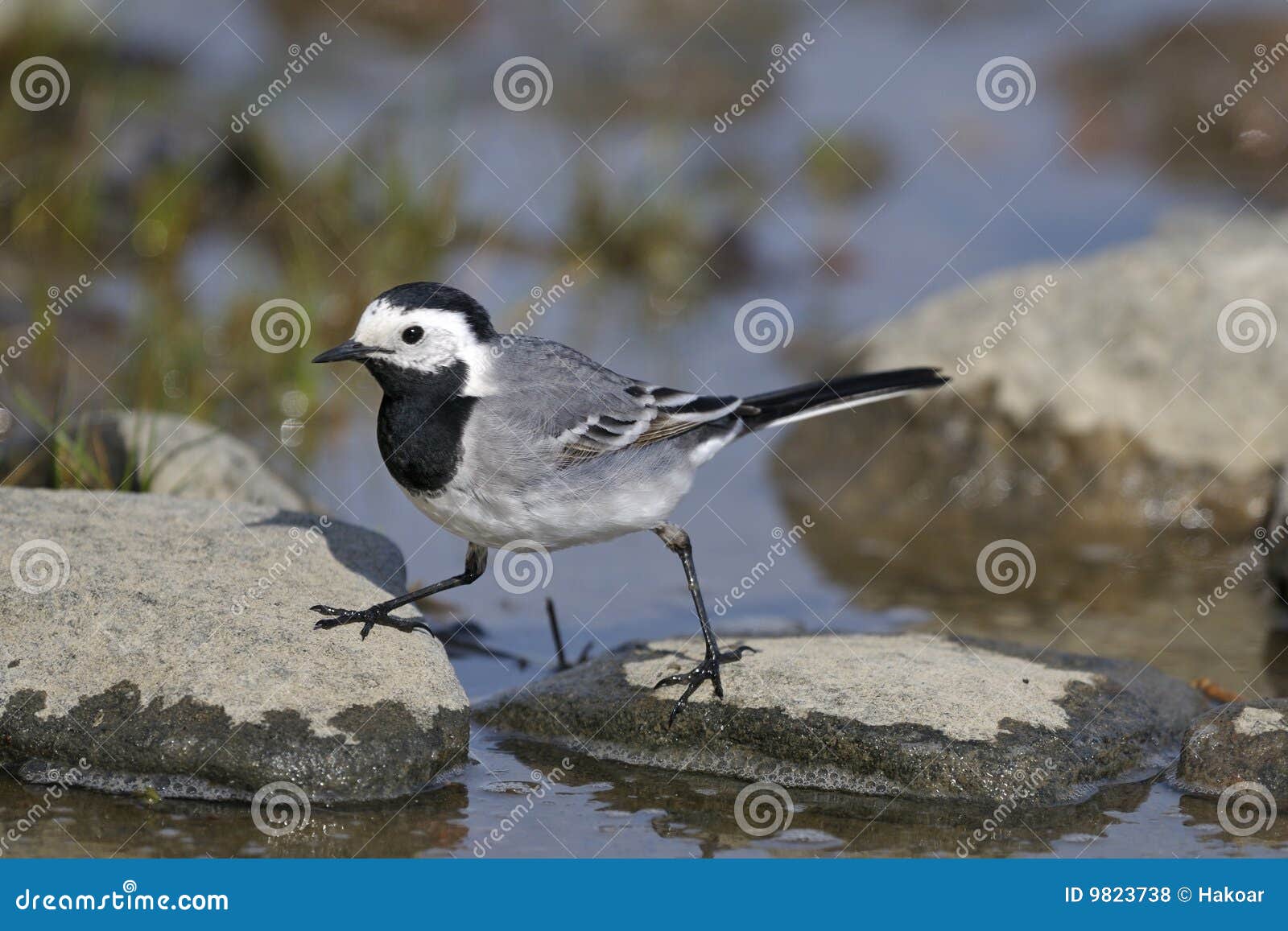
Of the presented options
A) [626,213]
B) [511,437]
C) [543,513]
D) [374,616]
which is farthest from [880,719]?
[626,213]

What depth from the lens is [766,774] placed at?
5.92 meters

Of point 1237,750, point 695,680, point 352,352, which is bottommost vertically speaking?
point 695,680

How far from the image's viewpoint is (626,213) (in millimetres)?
13297

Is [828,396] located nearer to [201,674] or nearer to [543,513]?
[543,513]

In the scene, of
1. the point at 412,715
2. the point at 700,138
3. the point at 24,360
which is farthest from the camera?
the point at 700,138

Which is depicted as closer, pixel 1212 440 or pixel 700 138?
pixel 1212 440

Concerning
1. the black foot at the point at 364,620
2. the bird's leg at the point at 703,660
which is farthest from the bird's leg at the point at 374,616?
the bird's leg at the point at 703,660

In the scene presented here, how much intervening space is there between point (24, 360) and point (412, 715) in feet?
17.1

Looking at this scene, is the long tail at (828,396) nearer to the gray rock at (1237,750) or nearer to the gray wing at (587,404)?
the gray wing at (587,404)

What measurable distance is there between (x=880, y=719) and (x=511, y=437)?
5.89 ft

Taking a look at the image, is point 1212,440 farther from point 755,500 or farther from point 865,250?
point 865,250

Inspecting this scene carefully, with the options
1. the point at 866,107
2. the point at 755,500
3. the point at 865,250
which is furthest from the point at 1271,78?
the point at 755,500

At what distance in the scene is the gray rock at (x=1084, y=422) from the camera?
31.3ft

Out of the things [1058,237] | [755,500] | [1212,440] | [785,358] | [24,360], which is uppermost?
[1058,237]
